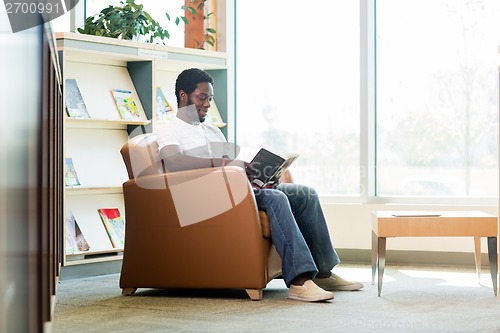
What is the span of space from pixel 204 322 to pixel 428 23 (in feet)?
10.6

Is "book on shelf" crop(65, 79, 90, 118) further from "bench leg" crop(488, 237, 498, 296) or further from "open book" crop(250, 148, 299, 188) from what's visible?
"bench leg" crop(488, 237, 498, 296)

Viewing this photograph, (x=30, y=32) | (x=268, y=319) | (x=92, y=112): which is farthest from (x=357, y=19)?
(x=30, y=32)

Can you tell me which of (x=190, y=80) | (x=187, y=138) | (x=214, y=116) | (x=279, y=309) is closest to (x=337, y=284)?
(x=279, y=309)

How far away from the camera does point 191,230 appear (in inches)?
153

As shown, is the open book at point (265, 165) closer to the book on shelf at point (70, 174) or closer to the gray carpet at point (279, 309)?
the gray carpet at point (279, 309)

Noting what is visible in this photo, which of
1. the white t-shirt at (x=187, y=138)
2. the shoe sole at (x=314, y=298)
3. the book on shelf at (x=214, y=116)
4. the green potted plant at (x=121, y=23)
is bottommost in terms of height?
the shoe sole at (x=314, y=298)

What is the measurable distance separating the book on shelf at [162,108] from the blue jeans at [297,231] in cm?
149

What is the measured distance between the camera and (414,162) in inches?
225

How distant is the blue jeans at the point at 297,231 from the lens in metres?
3.75

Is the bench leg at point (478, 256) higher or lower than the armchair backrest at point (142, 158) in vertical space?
lower

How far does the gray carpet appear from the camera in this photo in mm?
3084

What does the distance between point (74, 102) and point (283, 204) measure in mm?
1672

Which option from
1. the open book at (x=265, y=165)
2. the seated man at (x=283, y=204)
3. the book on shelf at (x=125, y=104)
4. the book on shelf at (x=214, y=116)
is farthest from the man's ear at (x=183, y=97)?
the book on shelf at (x=214, y=116)

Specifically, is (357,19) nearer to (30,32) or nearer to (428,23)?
(428,23)
